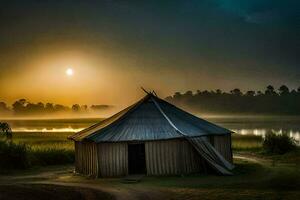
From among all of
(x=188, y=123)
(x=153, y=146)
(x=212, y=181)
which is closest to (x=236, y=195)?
(x=212, y=181)

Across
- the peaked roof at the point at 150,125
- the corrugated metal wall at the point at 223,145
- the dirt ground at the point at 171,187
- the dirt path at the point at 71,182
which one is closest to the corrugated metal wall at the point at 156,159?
the peaked roof at the point at 150,125

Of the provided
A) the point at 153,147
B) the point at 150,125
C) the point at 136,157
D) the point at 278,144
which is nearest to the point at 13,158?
the point at 136,157

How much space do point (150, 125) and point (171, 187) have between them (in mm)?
7564

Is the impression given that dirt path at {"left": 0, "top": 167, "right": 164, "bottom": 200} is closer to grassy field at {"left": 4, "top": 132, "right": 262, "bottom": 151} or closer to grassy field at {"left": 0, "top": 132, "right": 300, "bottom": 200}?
grassy field at {"left": 0, "top": 132, "right": 300, "bottom": 200}

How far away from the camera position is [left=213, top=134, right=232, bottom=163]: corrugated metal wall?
32.8 meters

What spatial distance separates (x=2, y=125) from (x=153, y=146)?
13.6 m

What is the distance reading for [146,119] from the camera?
3184 centimetres

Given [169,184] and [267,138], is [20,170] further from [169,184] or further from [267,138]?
[267,138]

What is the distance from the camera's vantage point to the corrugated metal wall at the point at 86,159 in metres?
30.1

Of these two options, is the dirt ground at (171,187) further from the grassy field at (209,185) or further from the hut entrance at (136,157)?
the hut entrance at (136,157)

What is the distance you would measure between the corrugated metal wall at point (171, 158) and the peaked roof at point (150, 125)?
0.54m

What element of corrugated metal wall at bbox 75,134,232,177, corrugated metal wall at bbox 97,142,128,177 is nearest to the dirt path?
corrugated metal wall at bbox 97,142,128,177

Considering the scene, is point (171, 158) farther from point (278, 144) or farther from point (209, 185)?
point (278, 144)

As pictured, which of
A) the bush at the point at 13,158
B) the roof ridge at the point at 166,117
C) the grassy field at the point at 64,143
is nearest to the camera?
the roof ridge at the point at 166,117
